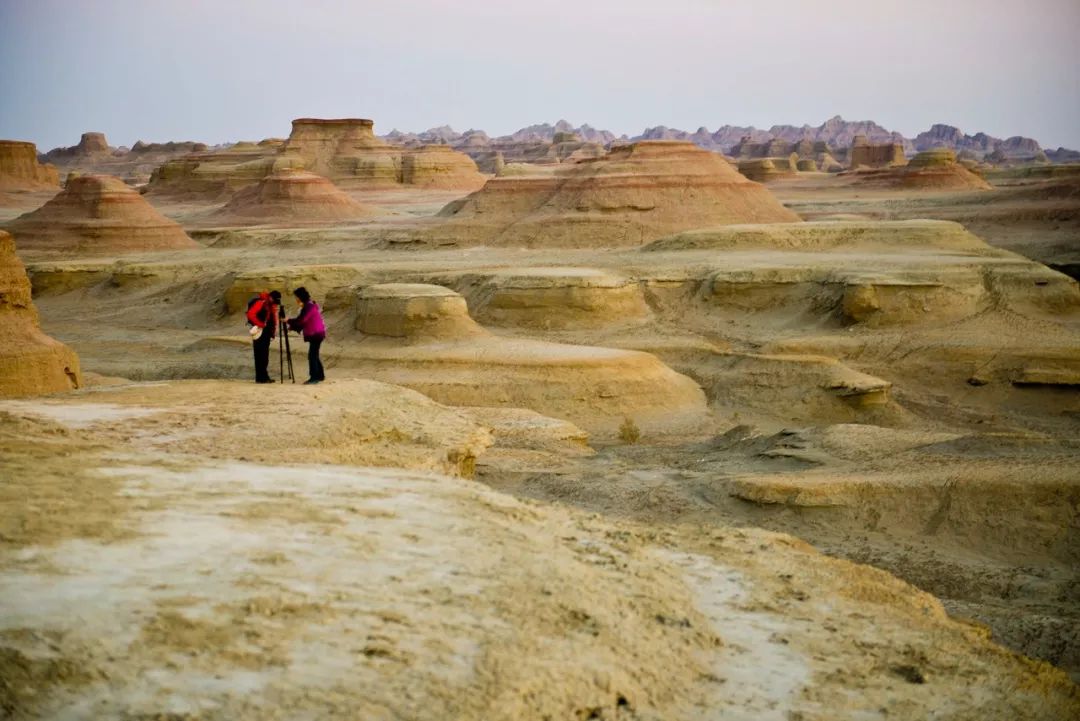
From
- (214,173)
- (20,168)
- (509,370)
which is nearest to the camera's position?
(509,370)

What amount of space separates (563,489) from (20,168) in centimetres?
5979

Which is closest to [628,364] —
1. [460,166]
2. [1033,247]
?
[1033,247]

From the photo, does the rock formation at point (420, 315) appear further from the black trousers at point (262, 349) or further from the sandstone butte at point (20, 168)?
the sandstone butte at point (20, 168)

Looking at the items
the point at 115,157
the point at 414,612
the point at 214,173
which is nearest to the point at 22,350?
the point at 414,612

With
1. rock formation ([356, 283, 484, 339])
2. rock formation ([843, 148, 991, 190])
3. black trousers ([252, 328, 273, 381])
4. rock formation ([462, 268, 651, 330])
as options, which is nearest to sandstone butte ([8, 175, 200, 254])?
rock formation ([462, 268, 651, 330])

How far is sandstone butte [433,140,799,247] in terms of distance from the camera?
32.7m

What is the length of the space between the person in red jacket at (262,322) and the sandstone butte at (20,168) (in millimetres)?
54205

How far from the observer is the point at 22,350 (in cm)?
1295

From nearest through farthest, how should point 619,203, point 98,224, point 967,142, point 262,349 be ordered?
point 262,349, point 619,203, point 98,224, point 967,142

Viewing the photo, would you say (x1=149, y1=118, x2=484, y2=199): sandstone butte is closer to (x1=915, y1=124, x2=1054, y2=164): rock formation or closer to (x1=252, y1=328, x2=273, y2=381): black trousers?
(x1=252, y1=328, x2=273, y2=381): black trousers

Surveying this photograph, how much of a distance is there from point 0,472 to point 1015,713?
5.40 metres

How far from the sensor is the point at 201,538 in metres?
6.14

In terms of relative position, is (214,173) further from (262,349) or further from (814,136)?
(814,136)

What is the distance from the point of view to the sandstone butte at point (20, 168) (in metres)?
63.1
